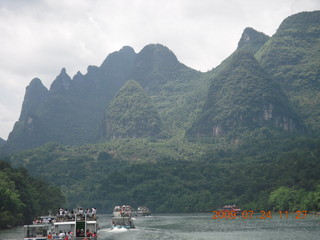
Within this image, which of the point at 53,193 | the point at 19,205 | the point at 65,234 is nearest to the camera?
the point at 65,234

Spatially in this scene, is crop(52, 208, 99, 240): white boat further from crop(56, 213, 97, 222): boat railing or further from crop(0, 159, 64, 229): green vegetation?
crop(0, 159, 64, 229): green vegetation

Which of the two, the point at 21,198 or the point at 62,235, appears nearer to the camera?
the point at 62,235

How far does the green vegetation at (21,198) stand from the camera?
120812 mm

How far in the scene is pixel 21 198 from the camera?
139250 mm

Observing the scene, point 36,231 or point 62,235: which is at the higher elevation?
point 36,231

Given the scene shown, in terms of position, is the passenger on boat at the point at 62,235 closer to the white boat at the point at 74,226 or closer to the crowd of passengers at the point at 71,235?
the crowd of passengers at the point at 71,235

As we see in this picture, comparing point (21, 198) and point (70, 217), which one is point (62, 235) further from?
point (21, 198)

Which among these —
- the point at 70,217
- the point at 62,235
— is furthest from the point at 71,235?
the point at 70,217

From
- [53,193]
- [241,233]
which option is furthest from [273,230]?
[53,193]

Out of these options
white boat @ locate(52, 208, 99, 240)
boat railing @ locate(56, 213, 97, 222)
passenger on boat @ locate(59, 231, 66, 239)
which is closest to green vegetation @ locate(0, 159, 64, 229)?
boat railing @ locate(56, 213, 97, 222)

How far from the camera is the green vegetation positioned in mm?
120812

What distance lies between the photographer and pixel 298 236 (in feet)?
305

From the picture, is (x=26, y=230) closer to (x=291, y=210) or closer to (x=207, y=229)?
(x=207, y=229)

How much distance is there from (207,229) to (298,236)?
2917cm
